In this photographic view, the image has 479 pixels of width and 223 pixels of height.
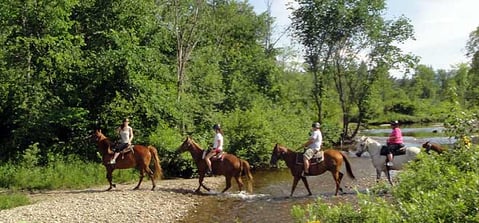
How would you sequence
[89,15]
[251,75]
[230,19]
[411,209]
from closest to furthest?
[411,209] → [89,15] → [251,75] → [230,19]

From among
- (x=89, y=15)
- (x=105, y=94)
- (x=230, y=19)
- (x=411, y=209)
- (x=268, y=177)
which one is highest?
(x=230, y=19)

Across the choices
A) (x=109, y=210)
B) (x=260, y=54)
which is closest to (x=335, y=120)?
(x=260, y=54)

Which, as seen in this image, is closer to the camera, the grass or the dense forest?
the grass

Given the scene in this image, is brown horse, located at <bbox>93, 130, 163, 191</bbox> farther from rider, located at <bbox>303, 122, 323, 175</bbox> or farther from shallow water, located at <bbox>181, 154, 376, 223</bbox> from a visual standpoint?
rider, located at <bbox>303, 122, 323, 175</bbox>

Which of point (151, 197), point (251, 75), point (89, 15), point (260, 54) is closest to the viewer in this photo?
point (151, 197)

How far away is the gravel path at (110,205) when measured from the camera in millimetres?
13469

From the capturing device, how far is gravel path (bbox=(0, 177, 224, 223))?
13.5 meters

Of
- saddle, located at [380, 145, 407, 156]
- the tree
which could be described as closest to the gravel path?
saddle, located at [380, 145, 407, 156]

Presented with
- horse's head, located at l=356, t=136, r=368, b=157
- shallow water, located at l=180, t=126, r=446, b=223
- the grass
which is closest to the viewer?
shallow water, located at l=180, t=126, r=446, b=223

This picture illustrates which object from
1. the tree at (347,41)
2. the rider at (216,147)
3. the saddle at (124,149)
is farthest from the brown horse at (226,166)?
the tree at (347,41)

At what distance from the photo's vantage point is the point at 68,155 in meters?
21.9

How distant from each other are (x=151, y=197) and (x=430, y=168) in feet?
39.0

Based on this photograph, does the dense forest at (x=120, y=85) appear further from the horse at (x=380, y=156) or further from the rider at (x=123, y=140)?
the rider at (x=123, y=140)

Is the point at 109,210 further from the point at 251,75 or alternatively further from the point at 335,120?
the point at 335,120
